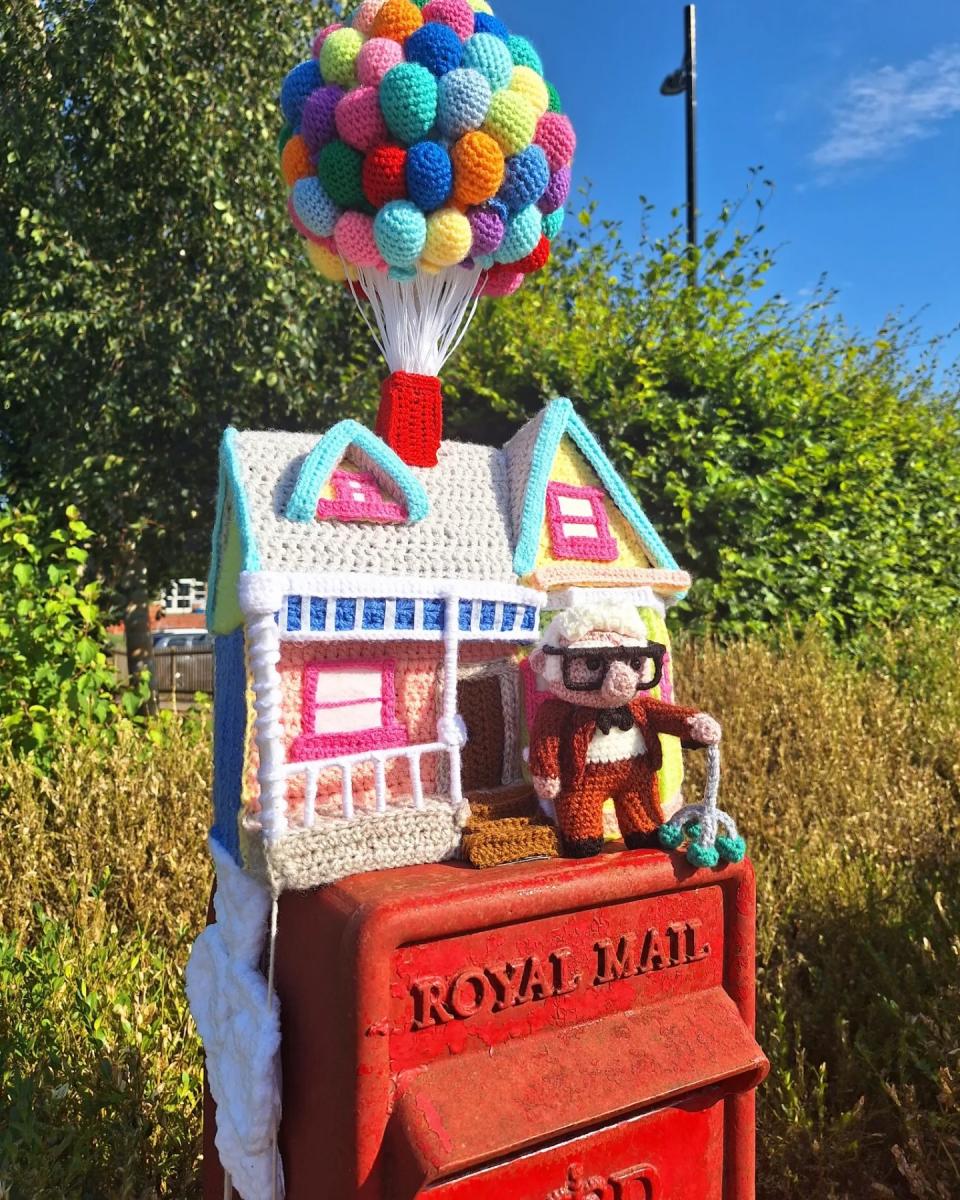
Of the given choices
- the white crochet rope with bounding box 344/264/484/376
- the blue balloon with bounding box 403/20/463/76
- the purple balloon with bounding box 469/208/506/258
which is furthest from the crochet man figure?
the blue balloon with bounding box 403/20/463/76

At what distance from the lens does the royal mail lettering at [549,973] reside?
1.22 metres

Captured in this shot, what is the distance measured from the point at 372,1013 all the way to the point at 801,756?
3.10 m

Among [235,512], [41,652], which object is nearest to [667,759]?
[235,512]

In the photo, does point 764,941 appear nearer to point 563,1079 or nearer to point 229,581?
point 563,1079

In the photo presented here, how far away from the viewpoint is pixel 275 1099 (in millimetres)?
1294

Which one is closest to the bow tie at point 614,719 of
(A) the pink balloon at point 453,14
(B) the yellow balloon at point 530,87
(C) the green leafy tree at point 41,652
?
(B) the yellow balloon at point 530,87

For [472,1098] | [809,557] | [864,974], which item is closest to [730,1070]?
[472,1098]

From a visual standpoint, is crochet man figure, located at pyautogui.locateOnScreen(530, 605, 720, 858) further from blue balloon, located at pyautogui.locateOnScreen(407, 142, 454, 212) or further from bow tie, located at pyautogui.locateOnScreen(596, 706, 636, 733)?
blue balloon, located at pyautogui.locateOnScreen(407, 142, 454, 212)

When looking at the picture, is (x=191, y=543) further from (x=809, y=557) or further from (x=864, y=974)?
(x=864, y=974)

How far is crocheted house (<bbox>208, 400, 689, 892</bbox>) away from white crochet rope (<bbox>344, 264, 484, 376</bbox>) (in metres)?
0.17

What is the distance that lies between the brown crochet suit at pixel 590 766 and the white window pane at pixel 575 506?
1.27ft

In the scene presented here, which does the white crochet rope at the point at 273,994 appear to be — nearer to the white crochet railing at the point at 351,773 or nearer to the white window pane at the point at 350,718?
the white crochet railing at the point at 351,773

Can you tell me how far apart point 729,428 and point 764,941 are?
2723 millimetres

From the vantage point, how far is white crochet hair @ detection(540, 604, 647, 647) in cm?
133
